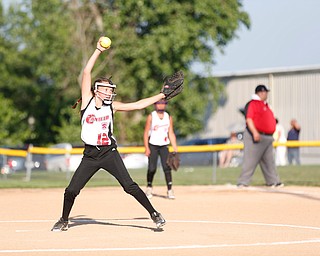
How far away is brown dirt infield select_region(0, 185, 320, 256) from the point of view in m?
11.0

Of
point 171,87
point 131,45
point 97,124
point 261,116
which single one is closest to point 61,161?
point 261,116

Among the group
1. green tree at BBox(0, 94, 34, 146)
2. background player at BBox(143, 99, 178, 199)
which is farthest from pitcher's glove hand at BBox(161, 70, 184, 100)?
green tree at BBox(0, 94, 34, 146)

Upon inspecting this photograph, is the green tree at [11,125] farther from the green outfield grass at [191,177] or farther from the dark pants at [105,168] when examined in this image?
the dark pants at [105,168]

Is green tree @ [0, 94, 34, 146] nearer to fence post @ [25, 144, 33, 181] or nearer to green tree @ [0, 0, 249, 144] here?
green tree @ [0, 0, 249, 144]

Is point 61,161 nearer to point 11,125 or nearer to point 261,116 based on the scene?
point 261,116

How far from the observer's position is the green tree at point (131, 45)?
47.3 meters

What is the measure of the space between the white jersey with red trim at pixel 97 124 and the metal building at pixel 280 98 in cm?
4001

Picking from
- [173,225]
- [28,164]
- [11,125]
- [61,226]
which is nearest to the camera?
[61,226]

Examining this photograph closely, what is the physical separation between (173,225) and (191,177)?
14.4 metres

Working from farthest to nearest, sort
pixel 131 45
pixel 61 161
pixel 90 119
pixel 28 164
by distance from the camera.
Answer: pixel 131 45 → pixel 61 161 → pixel 28 164 → pixel 90 119

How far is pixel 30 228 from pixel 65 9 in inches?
1456

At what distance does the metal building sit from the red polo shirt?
31038 mm

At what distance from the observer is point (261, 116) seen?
21.0 m

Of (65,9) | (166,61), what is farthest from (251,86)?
(65,9)
